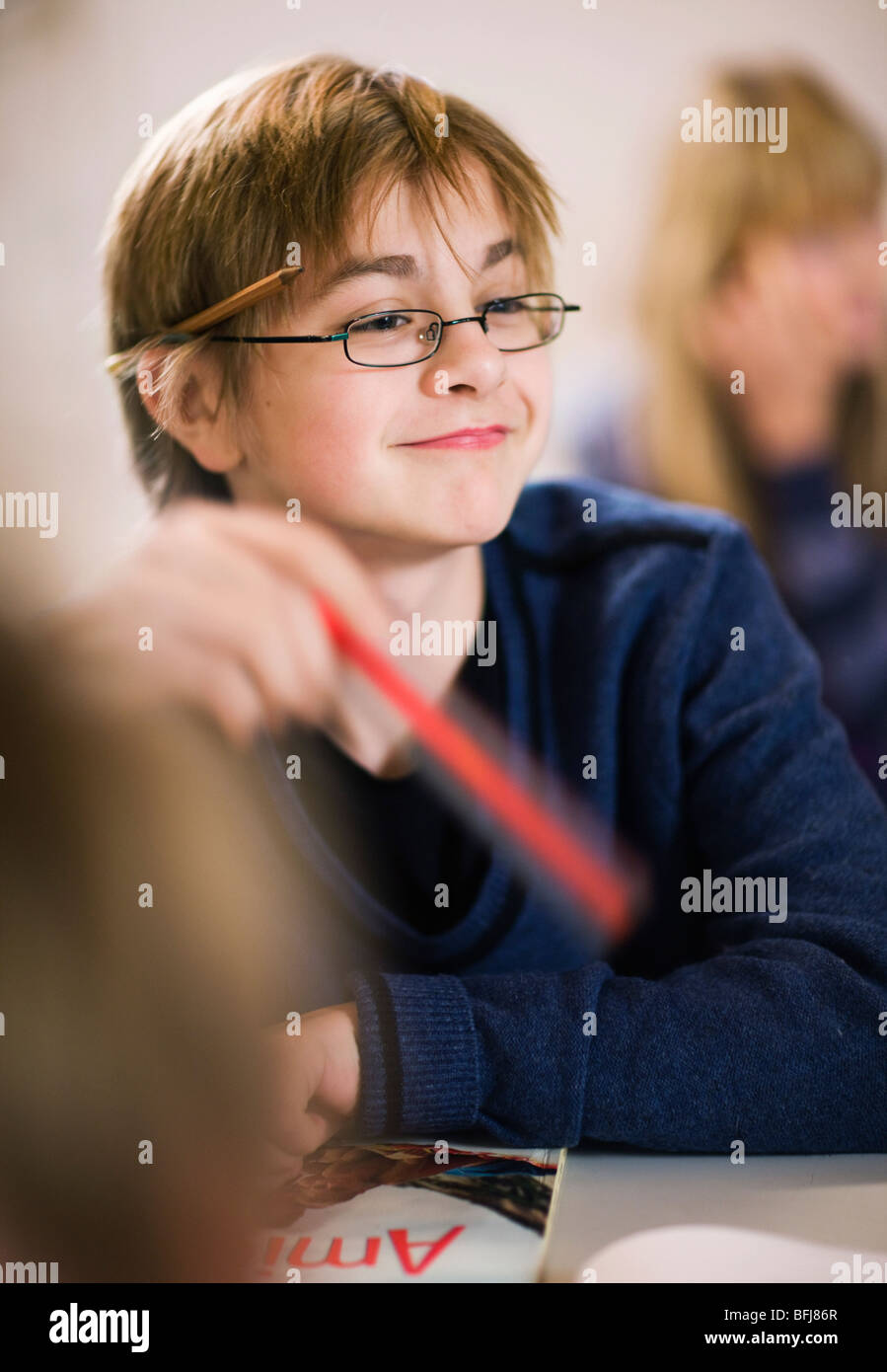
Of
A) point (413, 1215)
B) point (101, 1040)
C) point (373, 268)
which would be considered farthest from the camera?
point (373, 268)

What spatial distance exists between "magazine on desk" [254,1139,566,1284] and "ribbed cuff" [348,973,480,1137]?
0.02 m

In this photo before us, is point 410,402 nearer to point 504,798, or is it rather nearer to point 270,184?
point 270,184

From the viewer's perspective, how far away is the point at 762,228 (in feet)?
5.12

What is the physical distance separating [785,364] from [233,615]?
3.28ft

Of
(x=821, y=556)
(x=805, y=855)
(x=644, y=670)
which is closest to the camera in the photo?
(x=805, y=855)

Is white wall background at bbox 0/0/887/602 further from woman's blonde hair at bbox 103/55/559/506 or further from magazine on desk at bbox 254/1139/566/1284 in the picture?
magazine on desk at bbox 254/1139/566/1284

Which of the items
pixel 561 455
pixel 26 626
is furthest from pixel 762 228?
pixel 26 626

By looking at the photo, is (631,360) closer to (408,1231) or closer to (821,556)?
(821,556)

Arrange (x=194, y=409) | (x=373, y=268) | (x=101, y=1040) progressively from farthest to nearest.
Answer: (x=194, y=409) → (x=373, y=268) → (x=101, y=1040)

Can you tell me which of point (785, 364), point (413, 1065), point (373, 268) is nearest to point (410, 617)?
point (373, 268)

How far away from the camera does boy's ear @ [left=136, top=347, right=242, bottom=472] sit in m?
0.93

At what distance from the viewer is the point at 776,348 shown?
62.9 inches

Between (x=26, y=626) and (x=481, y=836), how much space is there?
46cm
